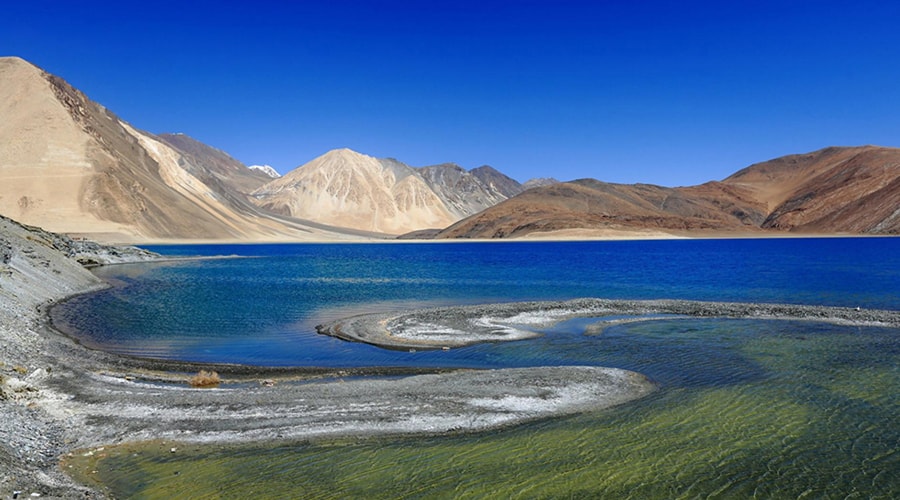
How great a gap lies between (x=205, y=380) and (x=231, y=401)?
2.27 metres

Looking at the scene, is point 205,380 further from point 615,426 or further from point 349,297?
point 349,297

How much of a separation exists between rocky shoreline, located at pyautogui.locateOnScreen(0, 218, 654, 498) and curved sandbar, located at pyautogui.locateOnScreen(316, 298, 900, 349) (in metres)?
5.07

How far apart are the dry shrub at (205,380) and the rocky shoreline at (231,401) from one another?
23 cm

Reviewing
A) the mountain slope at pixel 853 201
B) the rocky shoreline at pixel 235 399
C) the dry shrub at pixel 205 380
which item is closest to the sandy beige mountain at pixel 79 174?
the rocky shoreline at pixel 235 399

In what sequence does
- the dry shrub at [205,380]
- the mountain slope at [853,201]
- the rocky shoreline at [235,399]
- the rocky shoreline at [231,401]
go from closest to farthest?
the rocky shoreline at [231,401], the rocky shoreline at [235,399], the dry shrub at [205,380], the mountain slope at [853,201]

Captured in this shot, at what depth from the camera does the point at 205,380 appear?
1547cm

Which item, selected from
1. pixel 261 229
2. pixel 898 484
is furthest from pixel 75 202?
pixel 898 484

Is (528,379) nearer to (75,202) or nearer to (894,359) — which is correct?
(894,359)

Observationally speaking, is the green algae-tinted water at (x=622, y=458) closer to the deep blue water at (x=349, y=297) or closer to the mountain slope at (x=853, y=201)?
the deep blue water at (x=349, y=297)

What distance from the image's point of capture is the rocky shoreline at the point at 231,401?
1112 centimetres

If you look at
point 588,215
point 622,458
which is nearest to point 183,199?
point 588,215

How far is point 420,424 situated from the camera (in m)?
12.3

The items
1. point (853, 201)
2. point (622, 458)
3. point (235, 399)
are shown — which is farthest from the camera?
point (853, 201)

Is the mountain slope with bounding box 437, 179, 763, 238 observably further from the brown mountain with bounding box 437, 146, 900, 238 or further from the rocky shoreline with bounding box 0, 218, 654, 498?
the rocky shoreline with bounding box 0, 218, 654, 498
